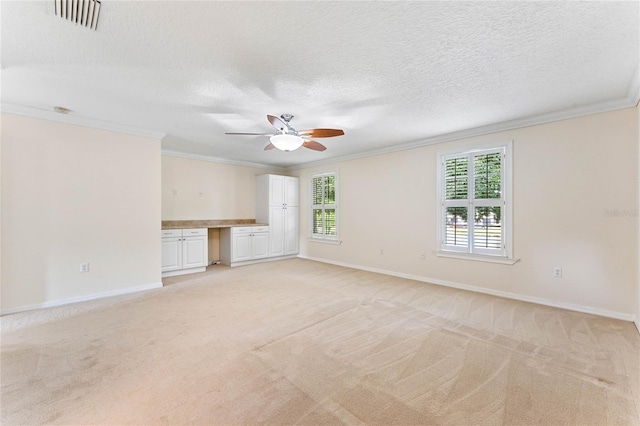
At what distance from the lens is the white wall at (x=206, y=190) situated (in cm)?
565

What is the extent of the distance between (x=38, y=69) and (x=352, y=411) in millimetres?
3772

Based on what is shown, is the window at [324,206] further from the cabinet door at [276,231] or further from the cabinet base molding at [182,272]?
the cabinet base molding at [182,272]

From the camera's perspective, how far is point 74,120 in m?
3.65

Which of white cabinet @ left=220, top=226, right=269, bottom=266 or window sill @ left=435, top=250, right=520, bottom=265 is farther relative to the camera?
white cabinet @ left=220, top=226, right=269, bottom=266

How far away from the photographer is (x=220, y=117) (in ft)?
11.7

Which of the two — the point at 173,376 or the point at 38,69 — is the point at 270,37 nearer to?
the point at 38,69

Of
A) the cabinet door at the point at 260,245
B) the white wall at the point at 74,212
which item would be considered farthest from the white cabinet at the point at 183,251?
the cabinet door at the point at 260,245

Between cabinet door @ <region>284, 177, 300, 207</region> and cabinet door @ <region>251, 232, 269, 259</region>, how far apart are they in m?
1.07

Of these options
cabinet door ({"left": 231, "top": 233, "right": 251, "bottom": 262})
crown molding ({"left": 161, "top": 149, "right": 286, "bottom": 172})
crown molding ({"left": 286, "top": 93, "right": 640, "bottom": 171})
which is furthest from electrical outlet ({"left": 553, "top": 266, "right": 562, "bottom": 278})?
crown molding ({"left": 161, "top": 149, "right": 286, "bottom": 172})

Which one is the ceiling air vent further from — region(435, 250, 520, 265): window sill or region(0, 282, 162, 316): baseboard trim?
region(435, 250, 520, 265): window sill

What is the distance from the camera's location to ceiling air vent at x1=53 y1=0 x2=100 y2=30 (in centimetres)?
166

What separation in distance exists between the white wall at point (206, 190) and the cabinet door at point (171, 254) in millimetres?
822

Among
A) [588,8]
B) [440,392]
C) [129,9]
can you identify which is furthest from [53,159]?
[588,8]

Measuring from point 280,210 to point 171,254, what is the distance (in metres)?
2.68
